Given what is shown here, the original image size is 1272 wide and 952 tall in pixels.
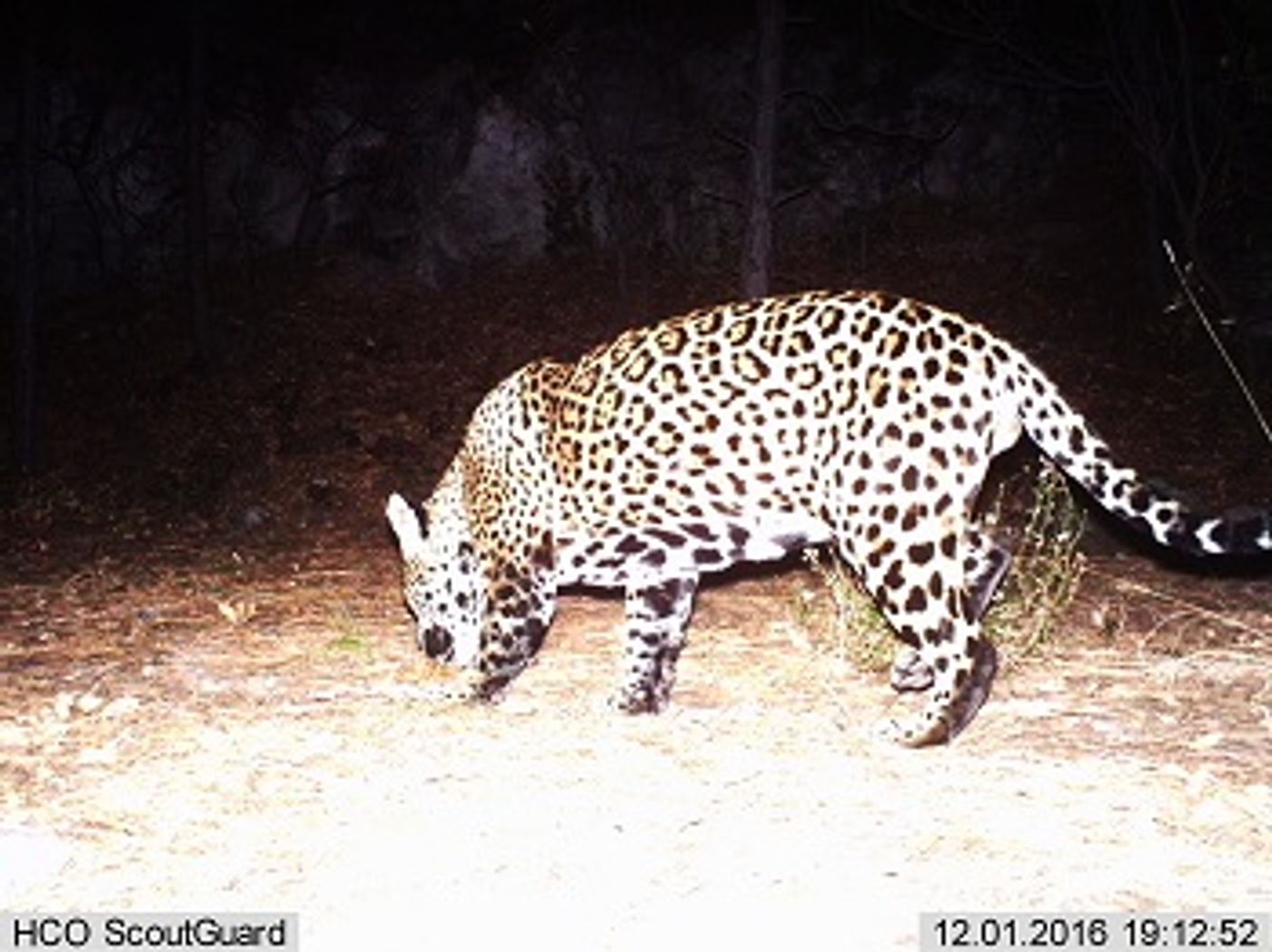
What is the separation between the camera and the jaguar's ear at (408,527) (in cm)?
641

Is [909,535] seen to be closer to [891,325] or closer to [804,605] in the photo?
[891,325]

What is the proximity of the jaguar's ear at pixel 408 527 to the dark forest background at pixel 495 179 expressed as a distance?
7.08m

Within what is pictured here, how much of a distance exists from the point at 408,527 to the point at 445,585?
12.3 inches

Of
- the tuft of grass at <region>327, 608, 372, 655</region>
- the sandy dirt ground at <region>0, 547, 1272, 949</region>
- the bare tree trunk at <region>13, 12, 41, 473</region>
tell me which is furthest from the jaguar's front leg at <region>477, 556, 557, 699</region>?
the bare tree trunk at <region>13, 12, 41, 473</region>

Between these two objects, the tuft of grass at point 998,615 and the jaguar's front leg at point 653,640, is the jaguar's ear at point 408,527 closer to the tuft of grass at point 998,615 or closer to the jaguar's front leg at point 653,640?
the jaguar's front leg at point 653,640

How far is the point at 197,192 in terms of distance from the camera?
13797 mm

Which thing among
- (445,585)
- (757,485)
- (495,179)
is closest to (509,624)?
(445,585)

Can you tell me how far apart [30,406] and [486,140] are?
6.39m

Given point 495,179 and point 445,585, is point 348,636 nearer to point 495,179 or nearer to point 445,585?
point 445,585

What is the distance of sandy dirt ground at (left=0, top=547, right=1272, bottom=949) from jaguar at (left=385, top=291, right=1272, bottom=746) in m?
0.31

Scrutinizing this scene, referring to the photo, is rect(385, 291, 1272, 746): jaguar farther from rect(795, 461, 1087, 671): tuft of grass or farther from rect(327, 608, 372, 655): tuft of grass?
rect(327, 608, 372, 655): tuft of grass

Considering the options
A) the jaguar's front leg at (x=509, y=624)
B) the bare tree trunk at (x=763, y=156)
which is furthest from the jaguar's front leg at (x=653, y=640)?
the bare tree trunk at (x=763, y=156)

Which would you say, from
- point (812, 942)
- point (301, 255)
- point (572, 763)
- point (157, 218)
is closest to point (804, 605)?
point (572, 763)

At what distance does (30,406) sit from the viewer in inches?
490
